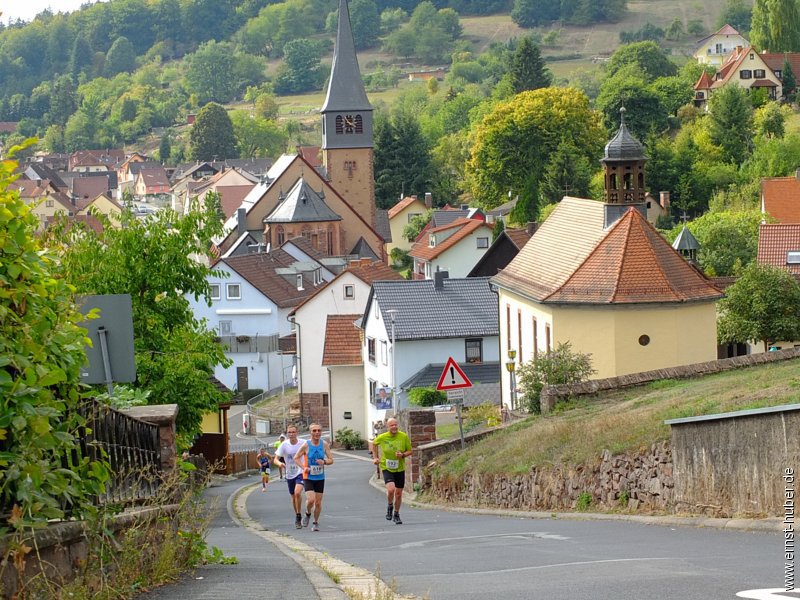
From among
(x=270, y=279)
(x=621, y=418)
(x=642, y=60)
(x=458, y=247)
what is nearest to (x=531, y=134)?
(x=458, y=247)

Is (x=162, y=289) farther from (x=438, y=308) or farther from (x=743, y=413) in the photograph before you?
(x=438, y=308)

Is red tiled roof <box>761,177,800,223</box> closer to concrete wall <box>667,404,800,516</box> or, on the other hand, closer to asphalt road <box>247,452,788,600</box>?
asphalt road <box>247,452,788,600</box>

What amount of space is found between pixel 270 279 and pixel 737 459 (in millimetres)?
64914

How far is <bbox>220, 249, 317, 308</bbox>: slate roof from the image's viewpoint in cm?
7631

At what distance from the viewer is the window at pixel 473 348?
171ft

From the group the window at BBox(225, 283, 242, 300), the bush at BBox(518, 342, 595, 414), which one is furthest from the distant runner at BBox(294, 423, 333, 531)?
the window at BBox(225, 283, 242, 300)

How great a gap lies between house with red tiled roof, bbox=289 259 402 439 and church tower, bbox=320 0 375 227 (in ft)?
144

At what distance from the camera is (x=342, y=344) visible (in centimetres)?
5750

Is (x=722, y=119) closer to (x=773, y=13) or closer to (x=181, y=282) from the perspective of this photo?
(x=773, y=13)

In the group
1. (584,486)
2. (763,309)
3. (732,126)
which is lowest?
(584,486)

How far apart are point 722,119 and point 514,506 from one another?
88.3m

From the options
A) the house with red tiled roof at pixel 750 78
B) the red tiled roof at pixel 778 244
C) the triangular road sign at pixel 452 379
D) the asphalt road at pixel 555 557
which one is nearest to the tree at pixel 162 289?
the triangular road sign at pixel 452 379

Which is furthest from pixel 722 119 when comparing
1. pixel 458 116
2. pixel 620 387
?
pixel 620 387

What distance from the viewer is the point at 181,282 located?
1131 inches
